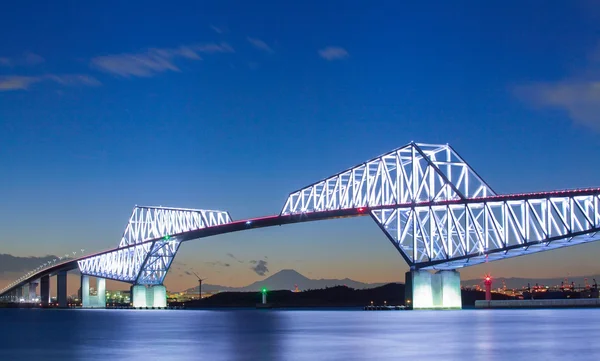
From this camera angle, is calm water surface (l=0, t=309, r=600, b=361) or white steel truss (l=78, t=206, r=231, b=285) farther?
white steel truss (l=78, t=206, r=231, b=285)

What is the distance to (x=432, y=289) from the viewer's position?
98.9 metres

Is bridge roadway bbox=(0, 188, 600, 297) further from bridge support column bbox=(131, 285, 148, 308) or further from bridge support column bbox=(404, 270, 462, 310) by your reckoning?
bridge support column bbox=(131, 285, 148, 308)

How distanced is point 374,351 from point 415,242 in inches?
2322

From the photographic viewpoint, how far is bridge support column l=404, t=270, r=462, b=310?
97.3 m

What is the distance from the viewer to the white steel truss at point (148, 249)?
501 feet

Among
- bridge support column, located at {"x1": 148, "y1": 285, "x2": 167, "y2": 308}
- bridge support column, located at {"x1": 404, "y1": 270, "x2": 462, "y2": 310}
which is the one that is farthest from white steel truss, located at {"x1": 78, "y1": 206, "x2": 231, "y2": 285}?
bridge support column, located at {"x1": 404, "y1": 270, "x2": 462, "y2": 310}

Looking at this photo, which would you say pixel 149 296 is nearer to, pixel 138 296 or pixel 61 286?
pixel 138 296

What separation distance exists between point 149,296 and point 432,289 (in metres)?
73.3

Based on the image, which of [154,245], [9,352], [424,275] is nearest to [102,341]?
[9,352]

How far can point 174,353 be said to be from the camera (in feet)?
128

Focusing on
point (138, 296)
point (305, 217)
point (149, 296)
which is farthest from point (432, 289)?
point (138, 296)

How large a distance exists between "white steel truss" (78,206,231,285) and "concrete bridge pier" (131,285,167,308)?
1.42m

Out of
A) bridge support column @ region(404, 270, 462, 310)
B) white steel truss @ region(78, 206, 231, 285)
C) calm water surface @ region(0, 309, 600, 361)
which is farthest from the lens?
white steel truss @ region(78, 206, 231, 285)

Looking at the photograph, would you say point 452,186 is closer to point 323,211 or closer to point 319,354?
point 323,211
